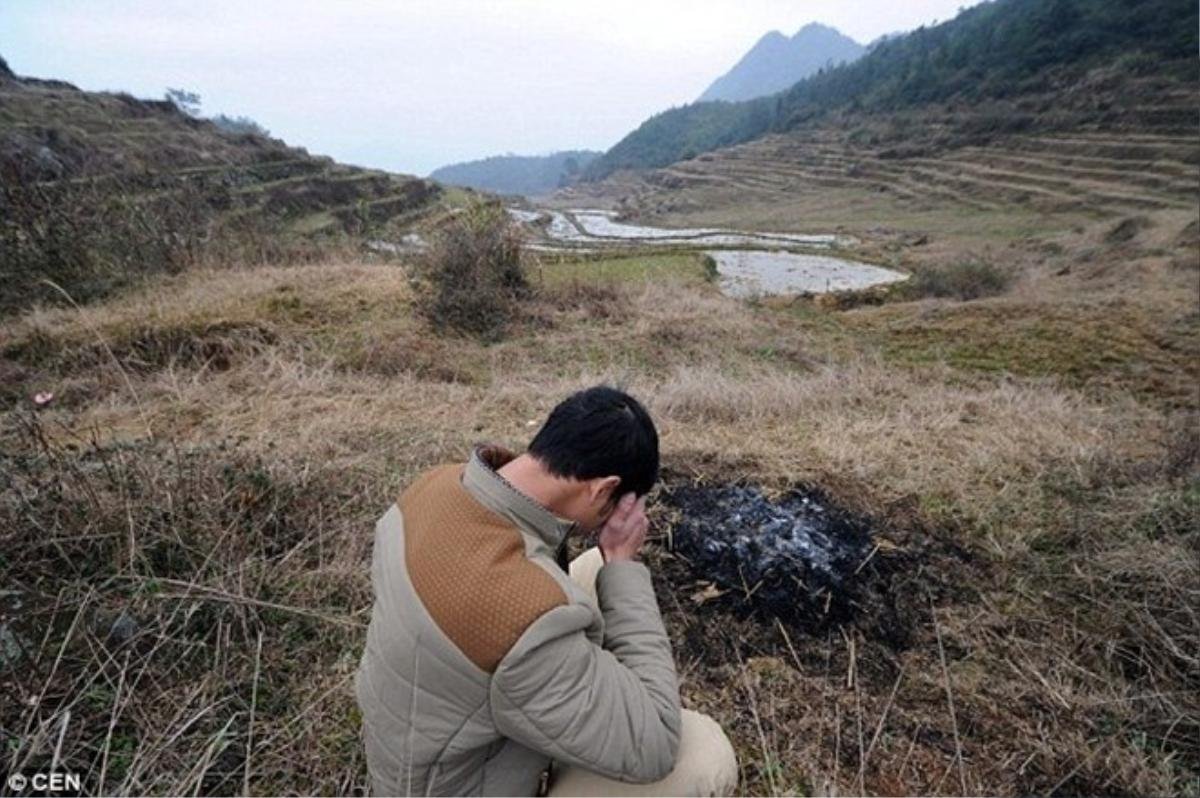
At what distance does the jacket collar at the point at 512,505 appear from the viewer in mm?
1238

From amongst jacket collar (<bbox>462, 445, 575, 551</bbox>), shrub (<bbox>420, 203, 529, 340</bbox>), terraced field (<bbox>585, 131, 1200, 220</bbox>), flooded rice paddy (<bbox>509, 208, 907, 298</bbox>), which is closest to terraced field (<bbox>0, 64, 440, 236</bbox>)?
flooded rice paddy (<bbox>509, 208, 907, 298</bbox>)

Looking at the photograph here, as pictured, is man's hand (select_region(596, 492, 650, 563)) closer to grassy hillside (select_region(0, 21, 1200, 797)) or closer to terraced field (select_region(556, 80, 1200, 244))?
grassy hillside (select_region(0, 21, 1200, 797))

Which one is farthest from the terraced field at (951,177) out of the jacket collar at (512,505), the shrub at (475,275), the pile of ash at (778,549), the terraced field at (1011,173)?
the jacket collar at (512,505)

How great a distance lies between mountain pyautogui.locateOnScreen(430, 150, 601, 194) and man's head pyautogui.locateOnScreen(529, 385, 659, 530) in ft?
483

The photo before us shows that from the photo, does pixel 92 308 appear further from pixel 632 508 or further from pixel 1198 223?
pixel 1198 223

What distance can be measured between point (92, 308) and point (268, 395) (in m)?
3.37

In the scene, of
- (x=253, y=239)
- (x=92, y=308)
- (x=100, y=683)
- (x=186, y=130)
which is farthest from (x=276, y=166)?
(x=100, y=683)

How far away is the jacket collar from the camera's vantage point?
1.24 metres

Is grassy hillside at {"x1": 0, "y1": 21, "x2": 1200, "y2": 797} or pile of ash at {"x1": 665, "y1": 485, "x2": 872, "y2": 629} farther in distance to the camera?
pile of ash at {"x1": 665, "y1": 485, "x2": 872, "y2": 629}

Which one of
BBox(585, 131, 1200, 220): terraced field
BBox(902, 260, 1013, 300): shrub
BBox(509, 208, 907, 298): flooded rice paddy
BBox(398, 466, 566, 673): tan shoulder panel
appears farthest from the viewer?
BBox(585, 131, 1200, 220): terraced field

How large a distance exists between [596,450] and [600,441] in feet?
0.07

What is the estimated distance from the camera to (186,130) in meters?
28.9

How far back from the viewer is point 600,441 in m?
1.29

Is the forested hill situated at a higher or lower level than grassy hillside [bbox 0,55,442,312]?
higher
